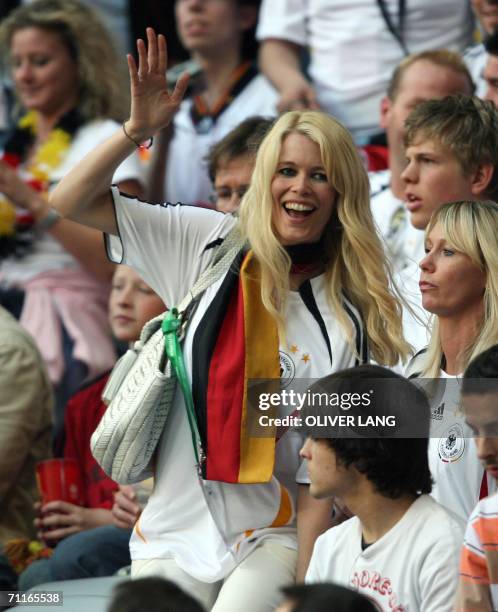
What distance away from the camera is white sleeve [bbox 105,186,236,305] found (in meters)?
4.25

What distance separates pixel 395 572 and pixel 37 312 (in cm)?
317

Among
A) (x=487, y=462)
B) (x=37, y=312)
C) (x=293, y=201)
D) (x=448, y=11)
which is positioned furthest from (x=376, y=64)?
(x=487, y=462)

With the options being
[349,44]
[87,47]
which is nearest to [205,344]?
[349,44]

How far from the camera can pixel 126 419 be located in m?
4.15

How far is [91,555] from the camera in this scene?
4.90 meters

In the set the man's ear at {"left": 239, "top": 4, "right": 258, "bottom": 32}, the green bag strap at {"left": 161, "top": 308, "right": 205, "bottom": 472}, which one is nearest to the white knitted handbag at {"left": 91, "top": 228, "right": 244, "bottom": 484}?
the green bag strap at {"left": 161, "top": 308, "right": 205, "bottom": 472}

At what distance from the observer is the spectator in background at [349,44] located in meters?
6.38

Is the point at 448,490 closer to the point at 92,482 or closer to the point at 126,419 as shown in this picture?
the point at 126,419

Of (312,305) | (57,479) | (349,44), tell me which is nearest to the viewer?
(312,305)

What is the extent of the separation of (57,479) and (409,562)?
6.47 ft

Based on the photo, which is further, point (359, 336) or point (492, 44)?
point (492, 44)

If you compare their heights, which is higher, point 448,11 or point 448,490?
point 448,11

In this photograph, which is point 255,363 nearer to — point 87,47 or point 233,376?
point 233,376

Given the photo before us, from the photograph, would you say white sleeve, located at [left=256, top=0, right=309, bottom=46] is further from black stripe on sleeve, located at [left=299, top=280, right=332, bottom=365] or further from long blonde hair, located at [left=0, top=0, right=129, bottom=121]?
black stripe on sleeve, located at [left=299, top=280, right=332, bottom=365]
